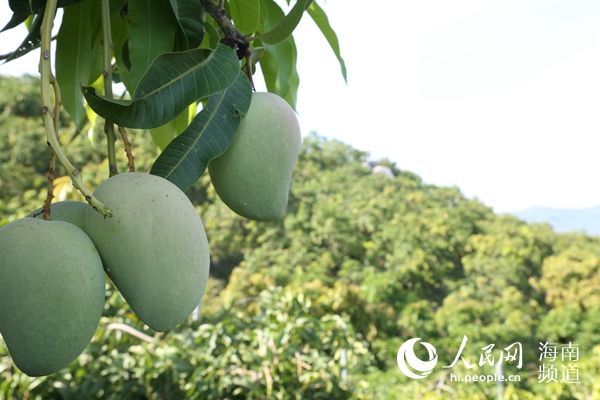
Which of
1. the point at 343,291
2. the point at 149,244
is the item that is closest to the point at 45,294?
the point at 149,244

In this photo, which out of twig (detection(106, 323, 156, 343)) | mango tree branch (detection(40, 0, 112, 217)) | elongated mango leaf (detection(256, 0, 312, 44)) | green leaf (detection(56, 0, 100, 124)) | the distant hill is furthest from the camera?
the distant hill

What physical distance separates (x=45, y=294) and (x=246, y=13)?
0.33 metres

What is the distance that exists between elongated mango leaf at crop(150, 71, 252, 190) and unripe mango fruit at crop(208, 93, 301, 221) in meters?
0.01

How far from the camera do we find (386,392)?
14.6 ft

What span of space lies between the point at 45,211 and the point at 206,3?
215 mm

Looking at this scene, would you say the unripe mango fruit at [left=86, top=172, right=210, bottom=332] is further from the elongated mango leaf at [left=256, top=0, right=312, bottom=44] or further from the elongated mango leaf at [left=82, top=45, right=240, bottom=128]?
the elongated mango leaf at [left=256, top=0, right=312, bottom=44]

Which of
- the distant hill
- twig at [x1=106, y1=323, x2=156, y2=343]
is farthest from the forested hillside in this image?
the distant hill

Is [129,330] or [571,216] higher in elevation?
[571,216]

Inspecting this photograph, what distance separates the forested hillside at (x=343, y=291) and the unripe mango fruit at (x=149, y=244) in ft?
4.47

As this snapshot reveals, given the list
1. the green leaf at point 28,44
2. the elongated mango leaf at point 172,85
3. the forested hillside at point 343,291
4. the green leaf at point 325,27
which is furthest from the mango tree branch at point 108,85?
the forested hillside at point 343,291

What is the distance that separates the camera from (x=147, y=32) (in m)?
0.44

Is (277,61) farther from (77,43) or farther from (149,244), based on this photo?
(149,244)

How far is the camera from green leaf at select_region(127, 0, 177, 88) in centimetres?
44

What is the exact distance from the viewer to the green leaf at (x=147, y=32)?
17.3 inches
